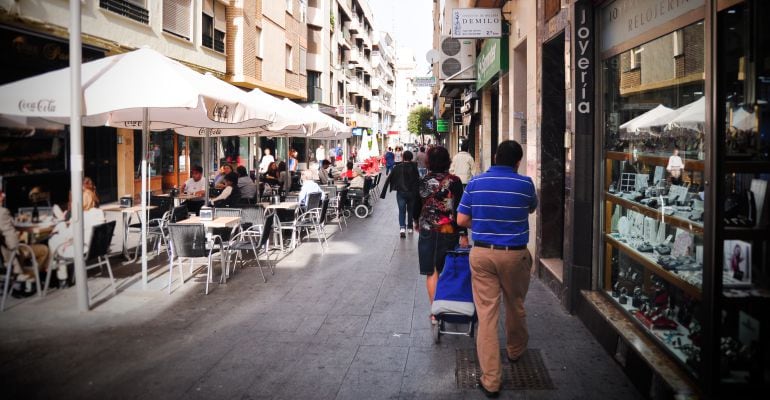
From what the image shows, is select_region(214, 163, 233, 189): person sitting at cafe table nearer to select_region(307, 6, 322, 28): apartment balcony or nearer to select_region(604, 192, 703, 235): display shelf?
select_region(604, 192, 703, 235): display shelf

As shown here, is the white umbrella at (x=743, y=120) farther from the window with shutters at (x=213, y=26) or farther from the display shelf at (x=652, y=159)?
the window with shutters at (x=213, y=26)

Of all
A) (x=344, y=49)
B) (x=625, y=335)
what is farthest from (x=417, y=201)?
(x=344, y=49)

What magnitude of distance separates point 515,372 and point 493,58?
30.4 feet

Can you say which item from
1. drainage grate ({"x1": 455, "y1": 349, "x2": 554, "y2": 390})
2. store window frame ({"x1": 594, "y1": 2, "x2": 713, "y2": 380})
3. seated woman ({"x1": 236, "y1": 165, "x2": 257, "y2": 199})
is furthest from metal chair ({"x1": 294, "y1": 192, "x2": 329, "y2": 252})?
drainage grate ({"x1": 455, "y1": 349, "x2": 554, "y2": 390})

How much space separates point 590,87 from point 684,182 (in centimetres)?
194

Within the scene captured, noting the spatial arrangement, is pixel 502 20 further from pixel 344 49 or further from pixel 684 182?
pixel 344 49

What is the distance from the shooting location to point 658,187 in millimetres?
5238

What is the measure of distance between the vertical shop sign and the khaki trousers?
221 cm

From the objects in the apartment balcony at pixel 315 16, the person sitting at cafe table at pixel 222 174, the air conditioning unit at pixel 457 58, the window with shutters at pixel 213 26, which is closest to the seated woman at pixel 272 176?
the person sitting at cafe table at pixel 222 174

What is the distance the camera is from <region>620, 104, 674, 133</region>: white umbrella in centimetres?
519

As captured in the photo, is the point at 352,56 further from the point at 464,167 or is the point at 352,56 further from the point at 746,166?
the point at 746,166

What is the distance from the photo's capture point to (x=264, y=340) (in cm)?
581

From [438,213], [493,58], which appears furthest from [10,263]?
[493,58]

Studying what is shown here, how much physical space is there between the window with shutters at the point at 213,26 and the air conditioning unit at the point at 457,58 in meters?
9.28
